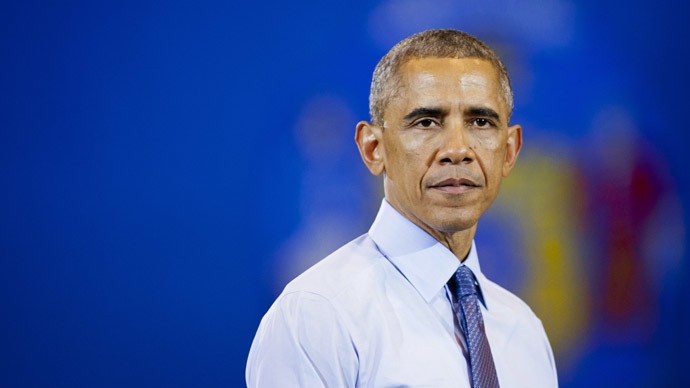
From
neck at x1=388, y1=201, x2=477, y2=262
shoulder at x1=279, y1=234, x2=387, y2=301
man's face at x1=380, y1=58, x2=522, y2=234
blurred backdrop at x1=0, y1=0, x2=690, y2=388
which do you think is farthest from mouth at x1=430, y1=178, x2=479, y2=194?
blurred backdrop at x1=0, y1=0, x2=690, y2=388

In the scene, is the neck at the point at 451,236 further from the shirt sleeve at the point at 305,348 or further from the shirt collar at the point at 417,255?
the shirt sleeve at the point at 305,348

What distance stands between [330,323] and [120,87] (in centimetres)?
110

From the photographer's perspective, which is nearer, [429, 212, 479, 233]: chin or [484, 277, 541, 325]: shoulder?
[429, 212, 479, 233]: chin

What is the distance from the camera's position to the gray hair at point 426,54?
1386 mm

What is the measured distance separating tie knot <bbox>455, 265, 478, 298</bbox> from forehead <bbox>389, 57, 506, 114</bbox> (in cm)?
35

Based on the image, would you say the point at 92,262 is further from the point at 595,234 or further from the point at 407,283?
the point at 595,234

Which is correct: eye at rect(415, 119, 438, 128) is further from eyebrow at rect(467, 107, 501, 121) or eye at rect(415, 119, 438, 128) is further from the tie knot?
the tie knot

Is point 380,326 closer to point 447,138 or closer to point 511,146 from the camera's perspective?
point 447,138

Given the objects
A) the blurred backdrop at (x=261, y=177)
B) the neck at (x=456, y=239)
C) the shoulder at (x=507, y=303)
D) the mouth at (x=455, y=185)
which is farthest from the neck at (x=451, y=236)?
the blurred backdrop at (x=261, y=177)

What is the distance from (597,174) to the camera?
2.34 meters

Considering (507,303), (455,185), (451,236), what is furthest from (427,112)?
(507,303)

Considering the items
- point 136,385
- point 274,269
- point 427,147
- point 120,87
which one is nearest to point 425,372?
point 427,147

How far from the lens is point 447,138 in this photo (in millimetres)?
1343

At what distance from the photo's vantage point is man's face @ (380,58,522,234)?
1345mm
